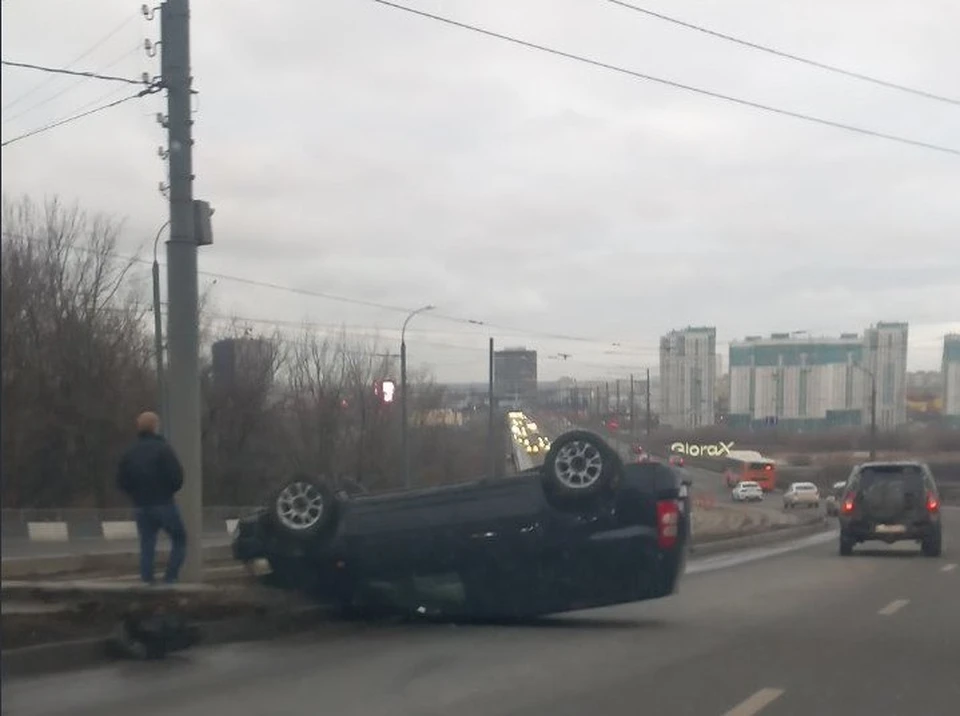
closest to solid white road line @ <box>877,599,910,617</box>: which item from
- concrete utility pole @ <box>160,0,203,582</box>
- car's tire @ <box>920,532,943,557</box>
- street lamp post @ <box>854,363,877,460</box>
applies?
concrete utility pole @ <box>160,0,203,582</box>

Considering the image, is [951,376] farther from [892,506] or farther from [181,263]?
[181,263]

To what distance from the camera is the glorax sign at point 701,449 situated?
37750mm

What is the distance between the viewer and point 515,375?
35.6 m

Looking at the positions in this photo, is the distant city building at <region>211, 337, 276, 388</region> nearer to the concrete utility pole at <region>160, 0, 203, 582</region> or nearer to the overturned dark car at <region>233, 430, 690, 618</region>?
the concrete utility pole at <region>160, 0, 203, 582</region>

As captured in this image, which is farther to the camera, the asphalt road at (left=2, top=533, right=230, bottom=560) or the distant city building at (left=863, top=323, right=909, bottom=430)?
the distant city building at (left=863, top=323, right=909, bottom=430)

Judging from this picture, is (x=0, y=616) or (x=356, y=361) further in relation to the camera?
(x=356, y=361)

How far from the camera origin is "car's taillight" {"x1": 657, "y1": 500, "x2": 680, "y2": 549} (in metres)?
14.5

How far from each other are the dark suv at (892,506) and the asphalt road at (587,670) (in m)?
10.6

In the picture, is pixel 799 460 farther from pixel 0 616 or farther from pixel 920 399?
pixel 0 616

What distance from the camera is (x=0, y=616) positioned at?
11.2 metres

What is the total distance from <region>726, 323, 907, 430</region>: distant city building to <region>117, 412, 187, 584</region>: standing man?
36.5 meters

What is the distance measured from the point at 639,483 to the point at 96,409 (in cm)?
2498

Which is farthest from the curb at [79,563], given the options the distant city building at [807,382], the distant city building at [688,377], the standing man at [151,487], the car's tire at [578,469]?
the distant city building at [807,382]

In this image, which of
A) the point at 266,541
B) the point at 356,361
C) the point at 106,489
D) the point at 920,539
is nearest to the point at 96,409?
the point at 106,489
